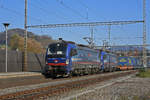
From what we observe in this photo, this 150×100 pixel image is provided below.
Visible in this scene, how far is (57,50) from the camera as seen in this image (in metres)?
23.4

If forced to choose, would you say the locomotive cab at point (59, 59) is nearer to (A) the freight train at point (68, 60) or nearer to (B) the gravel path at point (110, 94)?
(A) the freight train at point (68, 60)

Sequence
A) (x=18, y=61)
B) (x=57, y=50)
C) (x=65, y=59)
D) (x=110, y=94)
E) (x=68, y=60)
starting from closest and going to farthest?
(x=110, y=94)
(x=65, y=59)
(x=68, y=60)
(x=57, y=50)
(x=18, y=61)

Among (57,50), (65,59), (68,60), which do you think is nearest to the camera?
(65,59)

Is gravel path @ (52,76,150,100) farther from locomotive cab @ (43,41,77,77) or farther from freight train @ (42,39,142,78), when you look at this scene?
freight train @ (42,39,142,78)

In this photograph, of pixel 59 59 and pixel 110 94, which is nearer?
Result: pixel 110 94

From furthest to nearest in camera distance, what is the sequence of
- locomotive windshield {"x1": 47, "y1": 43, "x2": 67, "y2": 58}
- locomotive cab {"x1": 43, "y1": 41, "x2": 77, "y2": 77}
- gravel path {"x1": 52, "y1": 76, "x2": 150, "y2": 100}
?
1. locomotive windshield {"x1": 47, "y1": 43, "x2": 67, "y2": 58}
2. locomotive cab {"x1": 43, "y1": 41, "x2": 77, "y2": 77}
3. gravel path {"x1": 52, "y1": 76, "x2": 150, "y2": 100}

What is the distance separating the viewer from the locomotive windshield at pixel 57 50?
23172 millimetres

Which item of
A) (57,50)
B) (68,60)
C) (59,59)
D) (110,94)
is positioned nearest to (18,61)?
(57,50)

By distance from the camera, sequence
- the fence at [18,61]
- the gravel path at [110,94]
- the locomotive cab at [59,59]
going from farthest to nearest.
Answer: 1. the fence at [18,61]
2. the locomotive cab at [59,59]
3. the gravel path at [110,94]

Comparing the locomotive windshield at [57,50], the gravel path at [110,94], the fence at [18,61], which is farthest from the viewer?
the fence at [18,61]

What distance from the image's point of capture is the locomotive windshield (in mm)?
23172

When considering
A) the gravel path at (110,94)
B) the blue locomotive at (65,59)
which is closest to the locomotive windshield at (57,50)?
the blue locomotive at (65,59)

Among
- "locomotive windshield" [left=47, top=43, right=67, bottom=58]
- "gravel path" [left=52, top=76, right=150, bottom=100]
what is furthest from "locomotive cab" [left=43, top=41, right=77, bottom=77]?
"gravel path" [left=52, top=76, right=150, bottom=100]

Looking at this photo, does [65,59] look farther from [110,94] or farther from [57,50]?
[110,94]
